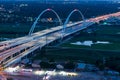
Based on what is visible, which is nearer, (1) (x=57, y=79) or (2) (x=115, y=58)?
(1) (x=57, y=79)

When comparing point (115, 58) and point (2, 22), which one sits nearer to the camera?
point (115, 58)

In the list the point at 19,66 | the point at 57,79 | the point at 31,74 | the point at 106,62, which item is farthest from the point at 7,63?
the point at 106,62

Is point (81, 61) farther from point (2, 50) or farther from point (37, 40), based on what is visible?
point (37, 40)

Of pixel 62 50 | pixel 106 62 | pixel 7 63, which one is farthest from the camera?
pixel 62 50

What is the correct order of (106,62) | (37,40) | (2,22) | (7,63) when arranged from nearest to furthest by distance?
1. (7,63)
2. (106,62)
3. (37,40)
4. (2,22)

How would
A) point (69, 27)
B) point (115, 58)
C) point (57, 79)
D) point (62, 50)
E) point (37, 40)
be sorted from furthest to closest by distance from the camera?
point (69, 27)
point (37, 40)
point (62, 50)
point (115, 58)
point (57, 79)

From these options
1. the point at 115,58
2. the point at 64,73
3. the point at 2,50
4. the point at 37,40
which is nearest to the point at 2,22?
the point at 37,40

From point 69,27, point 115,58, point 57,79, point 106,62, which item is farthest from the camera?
point 69,27

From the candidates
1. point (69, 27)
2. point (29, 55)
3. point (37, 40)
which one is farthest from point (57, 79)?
point (69, 27)

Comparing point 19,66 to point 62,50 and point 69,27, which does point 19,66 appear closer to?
point 62,50
